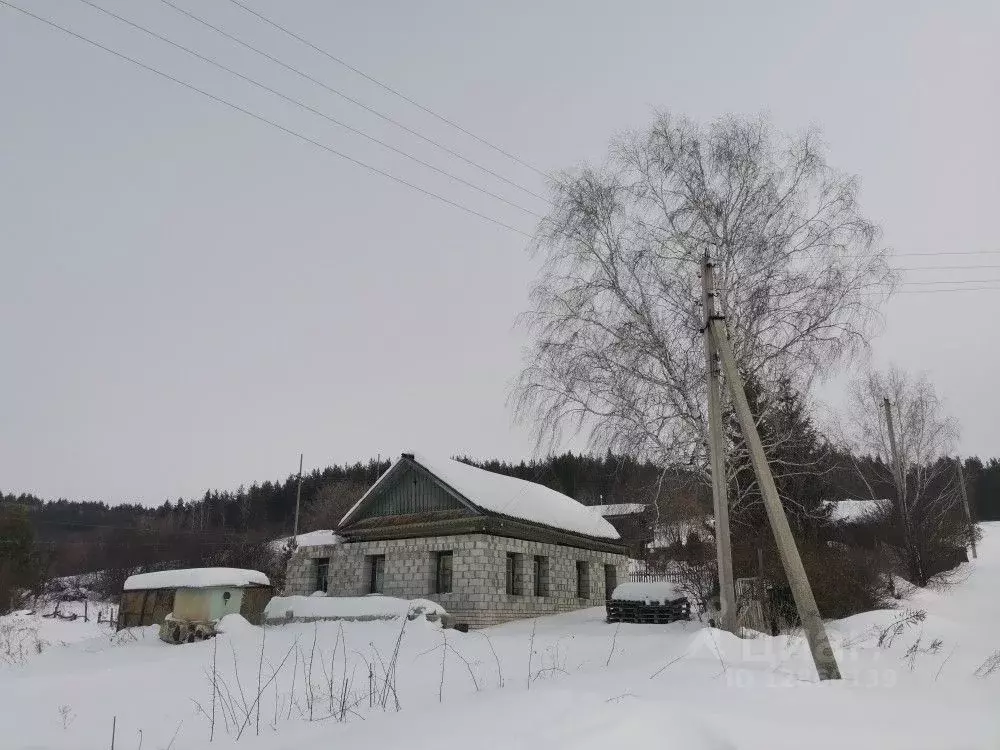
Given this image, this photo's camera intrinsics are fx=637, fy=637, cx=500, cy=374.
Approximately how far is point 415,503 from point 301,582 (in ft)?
17.1

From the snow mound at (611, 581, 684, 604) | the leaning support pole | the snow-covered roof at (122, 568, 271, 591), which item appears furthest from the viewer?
the snow-covered roof at (122, 568, 271, 591)

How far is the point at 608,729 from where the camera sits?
3.83 meters

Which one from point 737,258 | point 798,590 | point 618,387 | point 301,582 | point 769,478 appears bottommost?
point 301,582

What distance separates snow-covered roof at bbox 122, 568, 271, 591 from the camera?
59.5 feet

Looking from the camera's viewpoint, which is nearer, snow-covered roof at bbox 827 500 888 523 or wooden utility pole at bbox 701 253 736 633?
wooden utility pole at bbox 701 253 736 633

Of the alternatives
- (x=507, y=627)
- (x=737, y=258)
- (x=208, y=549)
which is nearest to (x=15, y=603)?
(x=208, y=549)

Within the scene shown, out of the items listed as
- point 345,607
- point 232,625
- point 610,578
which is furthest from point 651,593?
point 232,625

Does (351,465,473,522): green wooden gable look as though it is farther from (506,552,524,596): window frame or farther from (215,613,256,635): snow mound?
(215,613,256,635): snow mound

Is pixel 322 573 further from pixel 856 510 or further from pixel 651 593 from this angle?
pixel 856 510

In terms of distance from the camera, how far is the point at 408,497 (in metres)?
20.3

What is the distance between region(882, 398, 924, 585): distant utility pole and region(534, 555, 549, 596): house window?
12519 mm

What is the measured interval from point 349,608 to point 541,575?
643 cm

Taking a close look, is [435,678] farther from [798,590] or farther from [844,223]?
[844,223]

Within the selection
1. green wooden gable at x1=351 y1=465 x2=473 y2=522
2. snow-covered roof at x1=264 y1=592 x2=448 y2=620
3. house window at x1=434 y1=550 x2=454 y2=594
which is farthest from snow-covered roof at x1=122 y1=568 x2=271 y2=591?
house window at x1=434 y1=550 x2=454 y2=594
